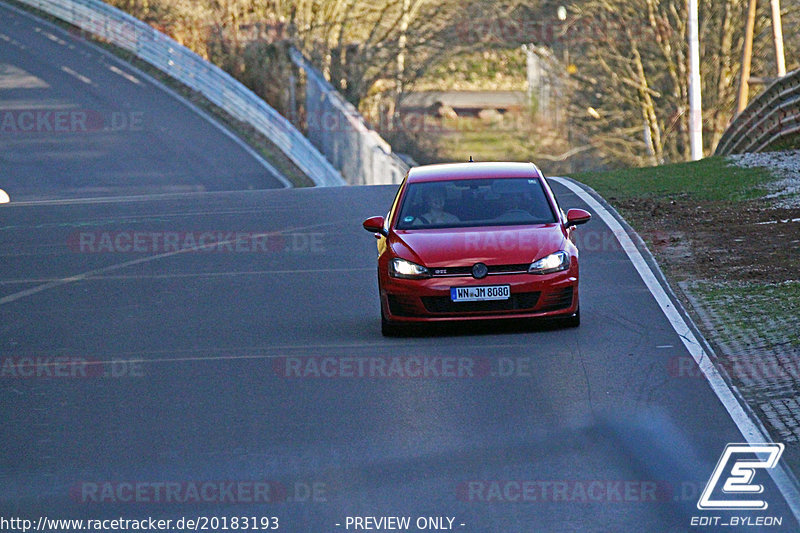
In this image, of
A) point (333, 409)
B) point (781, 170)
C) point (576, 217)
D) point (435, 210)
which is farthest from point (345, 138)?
point (333, 409)

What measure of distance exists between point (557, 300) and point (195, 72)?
3159 cm

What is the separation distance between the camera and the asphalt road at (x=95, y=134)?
33469mm

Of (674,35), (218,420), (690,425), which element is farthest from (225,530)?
(674,35)

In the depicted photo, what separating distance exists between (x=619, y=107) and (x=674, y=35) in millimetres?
4101

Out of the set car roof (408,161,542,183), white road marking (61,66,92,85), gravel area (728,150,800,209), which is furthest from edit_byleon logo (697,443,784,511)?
white road marking (61,66,92,85)

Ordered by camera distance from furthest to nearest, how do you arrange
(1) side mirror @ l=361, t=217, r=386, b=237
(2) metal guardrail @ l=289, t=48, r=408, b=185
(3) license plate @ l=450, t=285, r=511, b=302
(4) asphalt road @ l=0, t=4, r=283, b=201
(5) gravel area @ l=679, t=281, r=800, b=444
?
(2) metal guardrail @ l=289, t=48, r=408, b=185 < (4) asphalt road @ l=0, t=4, r=283, b=201 < (1) side mirror @ l=361, t=217, r=386, b=237 < (3) license plate @ l=450, t=285, r=511, b=302 < (5) gravel area @ l=679, t=281, r=800, b=444

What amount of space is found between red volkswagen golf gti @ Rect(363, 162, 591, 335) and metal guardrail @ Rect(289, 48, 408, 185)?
21169 millimetres

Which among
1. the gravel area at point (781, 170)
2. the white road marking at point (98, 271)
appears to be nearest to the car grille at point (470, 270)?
the white road marking at point (98, 271)

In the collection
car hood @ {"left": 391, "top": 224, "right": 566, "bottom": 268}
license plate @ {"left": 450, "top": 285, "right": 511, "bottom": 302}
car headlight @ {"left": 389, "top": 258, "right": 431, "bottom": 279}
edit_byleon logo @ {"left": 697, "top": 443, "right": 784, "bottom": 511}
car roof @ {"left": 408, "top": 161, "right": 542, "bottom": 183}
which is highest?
car roof @ {"left": 408, "top": 161, "right": 542, "bottom": 183}

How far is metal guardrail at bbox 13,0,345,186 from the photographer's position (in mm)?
37344

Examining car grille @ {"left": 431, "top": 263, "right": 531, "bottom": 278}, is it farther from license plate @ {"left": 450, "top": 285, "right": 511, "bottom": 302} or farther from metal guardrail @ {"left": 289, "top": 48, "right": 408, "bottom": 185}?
metal guardrail @ {"left": 289, "top": 48, "right": 408, "bottom": 185}

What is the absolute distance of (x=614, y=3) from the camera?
46812mm

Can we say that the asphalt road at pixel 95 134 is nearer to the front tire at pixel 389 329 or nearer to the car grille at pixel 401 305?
the front tire at pixel 389 329

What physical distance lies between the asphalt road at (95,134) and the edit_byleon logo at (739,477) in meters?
25.7
